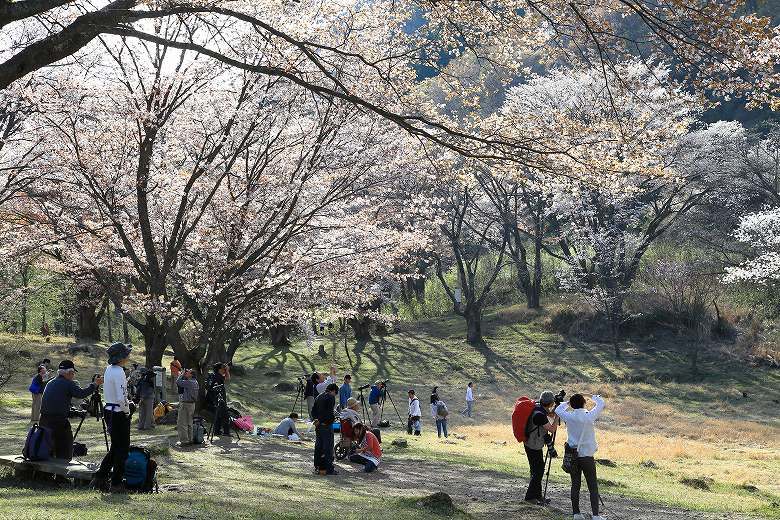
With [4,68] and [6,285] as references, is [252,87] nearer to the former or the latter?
[4,68]

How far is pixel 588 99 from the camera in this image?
40500 mm

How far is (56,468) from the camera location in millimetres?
9555

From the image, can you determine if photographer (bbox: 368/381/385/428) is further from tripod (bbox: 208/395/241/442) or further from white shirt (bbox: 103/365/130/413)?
white shirt (bbox: 103/365/130/413)

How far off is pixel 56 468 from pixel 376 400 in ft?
47.8

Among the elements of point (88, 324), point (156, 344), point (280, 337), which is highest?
point (88, 324)

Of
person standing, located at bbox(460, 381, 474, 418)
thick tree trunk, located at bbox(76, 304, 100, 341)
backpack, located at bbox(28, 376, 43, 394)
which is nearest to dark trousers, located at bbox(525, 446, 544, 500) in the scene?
backpack, located at bbox(28, 376, 43, 394)

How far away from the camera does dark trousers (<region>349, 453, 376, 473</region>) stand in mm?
14156

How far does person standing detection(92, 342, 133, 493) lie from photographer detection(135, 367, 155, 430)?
931 centimetres

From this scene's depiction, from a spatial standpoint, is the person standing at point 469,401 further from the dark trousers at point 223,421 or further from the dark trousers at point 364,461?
the dark trousers at point 364,461

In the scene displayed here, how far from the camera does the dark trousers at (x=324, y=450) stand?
43.5 feet

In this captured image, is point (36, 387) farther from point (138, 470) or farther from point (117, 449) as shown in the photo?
point (117, 449)

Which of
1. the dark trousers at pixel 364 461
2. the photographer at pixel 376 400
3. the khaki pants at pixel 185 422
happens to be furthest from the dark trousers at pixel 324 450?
the photographer at pixel 376 400

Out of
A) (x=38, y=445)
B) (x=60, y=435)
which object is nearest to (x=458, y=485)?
(x=60, y=435)

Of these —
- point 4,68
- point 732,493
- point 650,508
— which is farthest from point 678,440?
point 4,68
